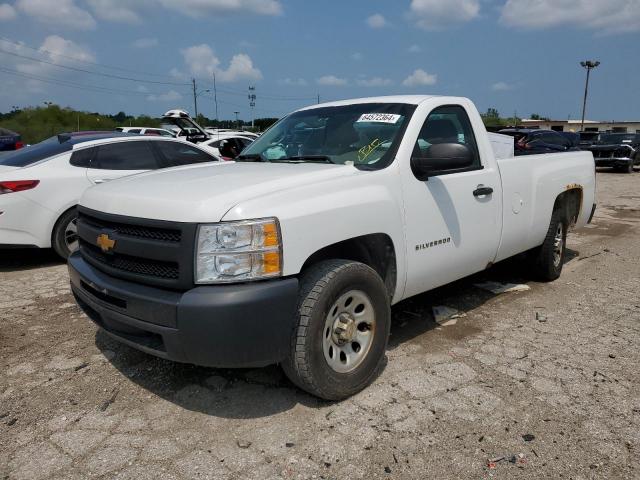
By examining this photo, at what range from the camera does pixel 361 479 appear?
2465 mm

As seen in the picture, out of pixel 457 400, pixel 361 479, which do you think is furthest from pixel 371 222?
pixel 361 479

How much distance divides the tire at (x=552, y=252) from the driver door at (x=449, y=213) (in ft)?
4.20

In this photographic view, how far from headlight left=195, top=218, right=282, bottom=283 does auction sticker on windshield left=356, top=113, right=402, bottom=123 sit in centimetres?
153

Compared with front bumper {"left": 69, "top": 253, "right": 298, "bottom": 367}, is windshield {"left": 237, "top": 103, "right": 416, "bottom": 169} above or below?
above

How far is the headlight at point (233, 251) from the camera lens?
262cm

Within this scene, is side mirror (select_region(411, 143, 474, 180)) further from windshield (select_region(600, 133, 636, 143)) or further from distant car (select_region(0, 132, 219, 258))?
windshield (select_region(600, 133, 636, 143))

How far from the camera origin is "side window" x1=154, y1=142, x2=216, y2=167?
7.43 metres

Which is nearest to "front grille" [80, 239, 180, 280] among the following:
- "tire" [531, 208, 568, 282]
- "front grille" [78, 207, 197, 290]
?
"front grille" [78, 207, 197, 290]

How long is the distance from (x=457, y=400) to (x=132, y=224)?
2137 millimetres

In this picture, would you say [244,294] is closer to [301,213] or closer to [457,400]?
[301,213]

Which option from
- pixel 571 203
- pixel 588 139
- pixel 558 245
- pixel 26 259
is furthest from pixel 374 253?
pixel 588 139

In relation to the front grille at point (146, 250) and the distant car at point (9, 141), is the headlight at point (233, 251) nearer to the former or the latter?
the front grille at point (146, 250)

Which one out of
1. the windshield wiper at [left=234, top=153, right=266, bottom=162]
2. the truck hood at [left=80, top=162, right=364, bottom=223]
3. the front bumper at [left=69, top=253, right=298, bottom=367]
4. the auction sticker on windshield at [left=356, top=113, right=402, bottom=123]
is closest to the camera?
the front bumper at [left=69, top=253, right=298, bottom=367]

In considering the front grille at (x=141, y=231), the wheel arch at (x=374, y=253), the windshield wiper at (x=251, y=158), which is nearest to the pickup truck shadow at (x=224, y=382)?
the wheel arch at (x=374, y=253)
